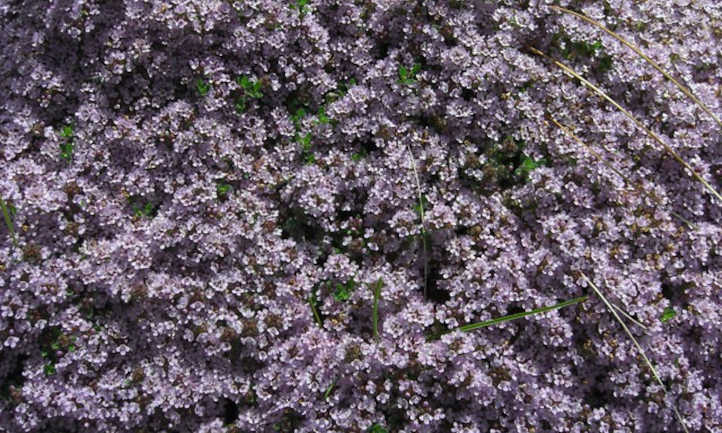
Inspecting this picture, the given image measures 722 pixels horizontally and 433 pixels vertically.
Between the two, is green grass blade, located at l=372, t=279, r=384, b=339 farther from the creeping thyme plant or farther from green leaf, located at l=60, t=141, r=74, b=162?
green leaf, located at l=60, t=141, r=74, b=162

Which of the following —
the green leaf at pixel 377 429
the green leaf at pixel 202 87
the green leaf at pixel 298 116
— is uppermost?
the green leaf at pixel 202 87

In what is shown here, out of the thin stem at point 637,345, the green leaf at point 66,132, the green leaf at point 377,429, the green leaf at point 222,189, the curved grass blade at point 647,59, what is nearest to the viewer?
the green leaf at point 377,429

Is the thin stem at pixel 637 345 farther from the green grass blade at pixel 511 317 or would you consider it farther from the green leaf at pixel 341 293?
the green leaf at pixel 341 293

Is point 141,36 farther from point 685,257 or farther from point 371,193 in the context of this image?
point 685,257

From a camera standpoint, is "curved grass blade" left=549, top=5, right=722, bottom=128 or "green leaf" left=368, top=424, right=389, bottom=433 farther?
"curved grass blade" left=549, top=5, right=722, bottom=128

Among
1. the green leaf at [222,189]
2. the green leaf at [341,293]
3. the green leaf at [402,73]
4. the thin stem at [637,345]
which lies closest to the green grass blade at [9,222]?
the green leaf at [222,189]

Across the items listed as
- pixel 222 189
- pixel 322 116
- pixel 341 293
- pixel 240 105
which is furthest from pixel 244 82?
pixel 341 293

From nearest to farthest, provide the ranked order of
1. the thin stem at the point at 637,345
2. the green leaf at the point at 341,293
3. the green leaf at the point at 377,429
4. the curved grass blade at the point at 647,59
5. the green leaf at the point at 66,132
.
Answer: the green leaf at the point at 377,429 < the thin stem at the point at 637,345 < the green leaf at the point at 341,293 < the green leaf at the point at 66,132 < the curved grass blade at the point at 647,59

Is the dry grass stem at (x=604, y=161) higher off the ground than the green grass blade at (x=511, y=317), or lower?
higher

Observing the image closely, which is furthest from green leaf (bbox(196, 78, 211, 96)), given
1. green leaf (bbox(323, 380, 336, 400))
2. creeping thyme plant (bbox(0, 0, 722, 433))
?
A: green leaf (bbox(323, 380, 336, 400))
